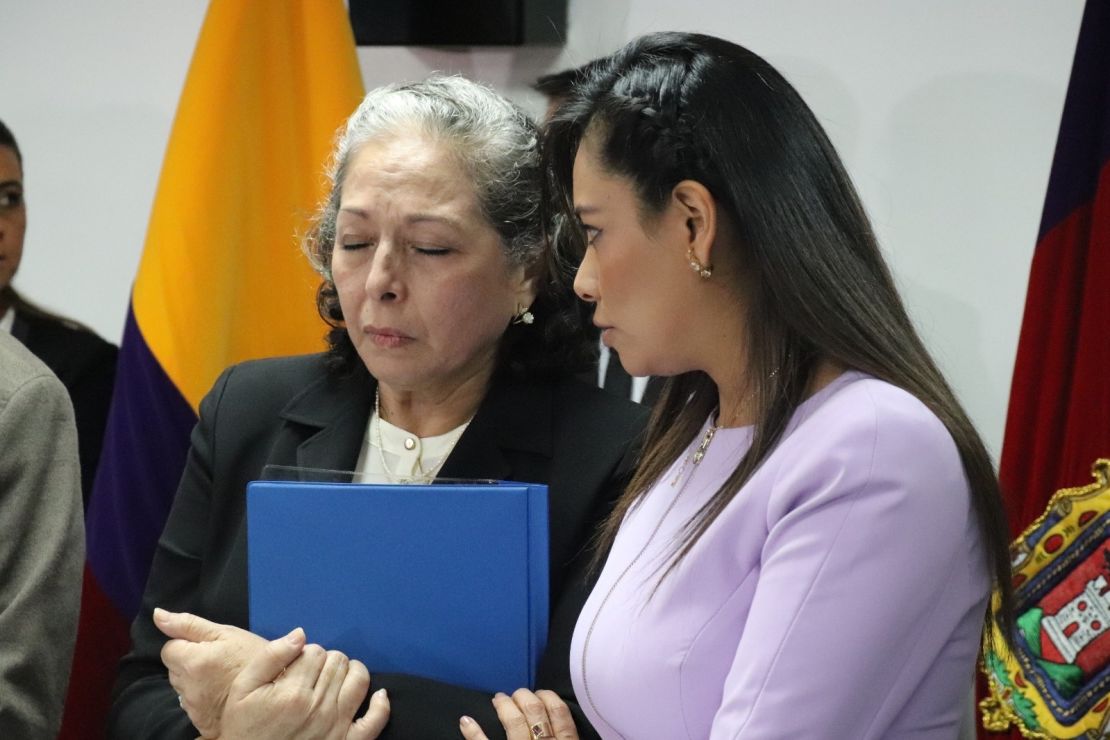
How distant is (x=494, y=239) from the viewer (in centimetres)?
174

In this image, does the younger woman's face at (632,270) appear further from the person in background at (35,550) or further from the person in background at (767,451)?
the person in background at (35,550)

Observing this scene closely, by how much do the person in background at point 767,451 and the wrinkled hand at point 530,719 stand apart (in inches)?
4.4

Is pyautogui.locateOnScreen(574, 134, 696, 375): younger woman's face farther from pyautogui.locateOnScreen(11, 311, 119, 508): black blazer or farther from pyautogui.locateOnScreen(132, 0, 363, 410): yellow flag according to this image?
pyautogui.locateOnScreen(11, 311, 119, 508): black blazer

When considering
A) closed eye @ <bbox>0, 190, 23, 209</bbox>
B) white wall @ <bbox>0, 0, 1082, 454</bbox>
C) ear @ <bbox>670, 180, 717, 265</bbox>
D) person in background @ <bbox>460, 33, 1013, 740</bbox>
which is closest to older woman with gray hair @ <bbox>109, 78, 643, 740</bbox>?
person in background @ <bbox>460, 33, 1013, 740</bbox>

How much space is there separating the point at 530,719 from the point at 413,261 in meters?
0.59

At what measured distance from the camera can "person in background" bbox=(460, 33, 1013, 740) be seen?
3.70 ft

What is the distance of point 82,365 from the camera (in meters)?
3.11

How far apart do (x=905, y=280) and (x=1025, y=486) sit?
69cm

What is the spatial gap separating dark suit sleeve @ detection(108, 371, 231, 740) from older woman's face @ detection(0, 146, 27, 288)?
146 cm

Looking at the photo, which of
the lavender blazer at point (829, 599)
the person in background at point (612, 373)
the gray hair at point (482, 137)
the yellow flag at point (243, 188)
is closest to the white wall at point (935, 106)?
the person in background at point (612, 373)

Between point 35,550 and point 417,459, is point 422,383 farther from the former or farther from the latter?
point 35,550

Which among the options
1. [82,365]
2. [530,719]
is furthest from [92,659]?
[530,719]

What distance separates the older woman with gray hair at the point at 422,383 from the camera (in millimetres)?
1691

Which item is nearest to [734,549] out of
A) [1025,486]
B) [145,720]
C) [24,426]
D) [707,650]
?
[707,650]
